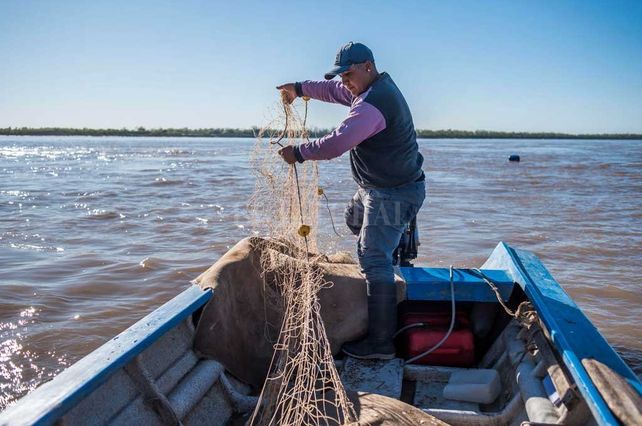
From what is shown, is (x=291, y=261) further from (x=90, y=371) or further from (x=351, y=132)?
(x=90, y=371)

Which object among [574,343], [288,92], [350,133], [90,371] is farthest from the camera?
[288,92]

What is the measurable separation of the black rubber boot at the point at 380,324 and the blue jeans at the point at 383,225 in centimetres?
6

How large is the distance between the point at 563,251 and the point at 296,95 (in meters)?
5.68

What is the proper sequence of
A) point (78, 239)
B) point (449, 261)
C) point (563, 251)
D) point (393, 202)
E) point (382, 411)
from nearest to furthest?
point (382, 411) < point (393, 202) < point (449, 261) < point (563, 251) < point (78, 239)

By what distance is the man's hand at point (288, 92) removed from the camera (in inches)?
158

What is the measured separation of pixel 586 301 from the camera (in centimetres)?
604

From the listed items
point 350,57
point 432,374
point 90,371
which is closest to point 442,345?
point 432,374

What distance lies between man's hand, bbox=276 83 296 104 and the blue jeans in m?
0.98

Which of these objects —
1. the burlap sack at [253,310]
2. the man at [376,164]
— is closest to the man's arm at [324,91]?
the man at [376,164]

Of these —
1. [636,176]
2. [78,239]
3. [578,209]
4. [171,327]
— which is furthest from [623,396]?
[636,176]

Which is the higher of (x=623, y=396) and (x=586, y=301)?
(x=623, y=396)

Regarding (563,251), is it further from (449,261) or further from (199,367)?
(199,367)

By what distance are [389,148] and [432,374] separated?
4.76ft

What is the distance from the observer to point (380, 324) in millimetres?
3611
